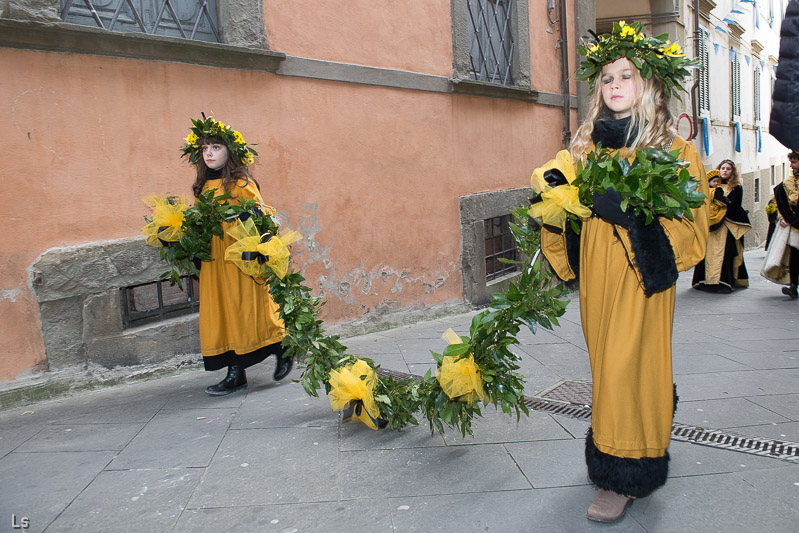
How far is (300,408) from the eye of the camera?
426 centimetres

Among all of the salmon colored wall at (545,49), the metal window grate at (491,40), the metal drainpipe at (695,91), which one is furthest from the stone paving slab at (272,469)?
the metal drainpipe at (695,91)

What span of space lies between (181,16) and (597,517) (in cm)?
502

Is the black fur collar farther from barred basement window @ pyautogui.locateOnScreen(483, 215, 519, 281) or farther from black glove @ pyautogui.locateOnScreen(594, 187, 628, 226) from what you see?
barred basement window @ pyautogui.locateOnScreen(483, 215, 519, 281)

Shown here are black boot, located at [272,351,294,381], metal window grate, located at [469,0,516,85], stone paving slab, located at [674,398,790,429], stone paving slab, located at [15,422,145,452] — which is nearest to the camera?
stone paving slab, located at [15,422,145,452]

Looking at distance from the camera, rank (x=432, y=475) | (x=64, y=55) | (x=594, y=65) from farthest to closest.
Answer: (x=64, y=55)
(x=432, y=475)
(x=594, y=65)

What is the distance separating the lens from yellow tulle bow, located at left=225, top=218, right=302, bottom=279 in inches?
156

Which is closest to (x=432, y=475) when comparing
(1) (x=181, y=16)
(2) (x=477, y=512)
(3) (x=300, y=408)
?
(2) (x=477, y=512)

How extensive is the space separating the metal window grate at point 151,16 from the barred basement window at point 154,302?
2.05 m

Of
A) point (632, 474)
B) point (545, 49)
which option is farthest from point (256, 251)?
point (545, 49)

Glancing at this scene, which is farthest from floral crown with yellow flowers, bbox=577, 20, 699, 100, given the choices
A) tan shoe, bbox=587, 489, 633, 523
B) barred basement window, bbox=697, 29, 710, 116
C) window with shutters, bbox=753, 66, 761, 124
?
window with shutters, bbox=753, 66, 761, 124

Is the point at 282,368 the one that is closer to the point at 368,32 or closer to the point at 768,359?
the point at 368,32

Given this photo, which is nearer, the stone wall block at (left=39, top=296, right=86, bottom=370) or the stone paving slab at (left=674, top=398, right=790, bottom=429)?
the stone paving slab at (left=674, top=398, right=790, bottom=429)

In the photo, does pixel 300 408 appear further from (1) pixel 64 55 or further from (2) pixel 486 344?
(1) pixel 64 55

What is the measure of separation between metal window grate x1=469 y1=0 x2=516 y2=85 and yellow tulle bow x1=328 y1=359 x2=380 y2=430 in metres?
5.74
